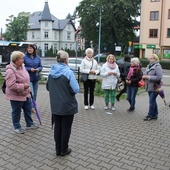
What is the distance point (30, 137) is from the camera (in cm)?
557

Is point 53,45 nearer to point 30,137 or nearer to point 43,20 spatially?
point 43,20

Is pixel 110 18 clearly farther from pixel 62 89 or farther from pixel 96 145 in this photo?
pixel 62 89

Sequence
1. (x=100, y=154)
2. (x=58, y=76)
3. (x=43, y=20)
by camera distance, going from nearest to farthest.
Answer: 1. (x=58, y=76)
2. (x=100, y=154)
3. (x=43, y=20)

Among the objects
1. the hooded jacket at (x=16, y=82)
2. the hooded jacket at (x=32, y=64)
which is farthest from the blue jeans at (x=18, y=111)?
the hooded jacket at (x=32, y=64)

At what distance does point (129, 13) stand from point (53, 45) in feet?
119

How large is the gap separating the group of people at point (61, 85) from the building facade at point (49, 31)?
72034 mm

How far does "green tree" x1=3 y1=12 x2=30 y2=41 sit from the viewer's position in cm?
5684

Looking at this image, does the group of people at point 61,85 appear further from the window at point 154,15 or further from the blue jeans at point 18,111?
the window at point 154,15

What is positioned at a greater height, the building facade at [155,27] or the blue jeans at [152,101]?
the building facade at [155,27]

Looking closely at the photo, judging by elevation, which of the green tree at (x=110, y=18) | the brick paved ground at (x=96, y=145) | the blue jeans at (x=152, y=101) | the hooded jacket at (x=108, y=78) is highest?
the green tree at (x=110, y=18)

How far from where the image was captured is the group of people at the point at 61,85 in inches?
175

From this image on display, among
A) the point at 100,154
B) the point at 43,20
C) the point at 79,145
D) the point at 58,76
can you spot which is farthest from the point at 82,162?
the point at 43,20

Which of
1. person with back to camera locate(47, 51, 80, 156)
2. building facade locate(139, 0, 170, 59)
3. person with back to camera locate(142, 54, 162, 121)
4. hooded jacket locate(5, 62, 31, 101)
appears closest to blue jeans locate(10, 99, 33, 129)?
hooded jacket locate(5, 62, 31, 101)

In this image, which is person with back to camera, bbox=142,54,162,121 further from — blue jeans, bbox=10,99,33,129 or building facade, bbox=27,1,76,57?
building facade, bbox=27,1,76,57
